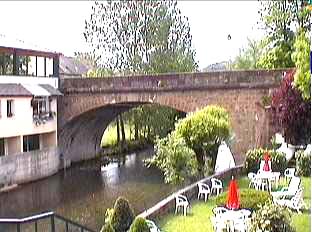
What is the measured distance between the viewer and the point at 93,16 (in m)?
38.7

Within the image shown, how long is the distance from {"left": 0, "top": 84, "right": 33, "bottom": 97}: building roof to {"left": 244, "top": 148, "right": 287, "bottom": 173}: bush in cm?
1218

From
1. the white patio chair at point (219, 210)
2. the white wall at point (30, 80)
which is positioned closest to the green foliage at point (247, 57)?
the white wall at point (30, 80)

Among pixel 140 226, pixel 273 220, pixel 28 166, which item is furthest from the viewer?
pixel 28 166

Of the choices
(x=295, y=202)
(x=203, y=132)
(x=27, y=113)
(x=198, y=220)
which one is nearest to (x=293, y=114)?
(x=203, y=132)

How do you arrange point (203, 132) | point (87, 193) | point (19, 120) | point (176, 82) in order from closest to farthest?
point (203, 132), point (87, 193), point (19, 120), point (176, 82)

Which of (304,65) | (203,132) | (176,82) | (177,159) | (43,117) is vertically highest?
(304,65)

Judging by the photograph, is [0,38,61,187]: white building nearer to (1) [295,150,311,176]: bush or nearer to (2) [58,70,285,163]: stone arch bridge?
(2) [58,70,285,163]: stone arch bridge

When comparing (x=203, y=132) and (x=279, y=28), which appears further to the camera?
(x=279, y=28)

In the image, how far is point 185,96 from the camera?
2839 cm

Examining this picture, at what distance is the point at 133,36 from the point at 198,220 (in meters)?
26.0

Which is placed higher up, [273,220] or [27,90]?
[27,90]

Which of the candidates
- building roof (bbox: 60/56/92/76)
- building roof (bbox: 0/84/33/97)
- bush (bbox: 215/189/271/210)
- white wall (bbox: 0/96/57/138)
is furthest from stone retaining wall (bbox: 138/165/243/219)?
building roof (bbox: 60/56/92/76)

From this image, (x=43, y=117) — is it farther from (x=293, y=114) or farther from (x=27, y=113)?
Answer: (x=293, y=114)

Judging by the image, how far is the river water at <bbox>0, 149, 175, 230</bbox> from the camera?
21.2 meters
